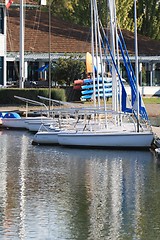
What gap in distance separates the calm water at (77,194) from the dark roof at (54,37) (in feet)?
104

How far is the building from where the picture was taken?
6462 centimetres

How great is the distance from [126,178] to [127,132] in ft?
20.8

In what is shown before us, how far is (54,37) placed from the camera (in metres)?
67.7

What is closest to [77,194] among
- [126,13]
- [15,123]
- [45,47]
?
[15,123]

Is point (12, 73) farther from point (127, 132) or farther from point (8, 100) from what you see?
point (127, 132)

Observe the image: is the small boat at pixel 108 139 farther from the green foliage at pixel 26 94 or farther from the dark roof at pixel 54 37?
the dark roof at pixel 54 37

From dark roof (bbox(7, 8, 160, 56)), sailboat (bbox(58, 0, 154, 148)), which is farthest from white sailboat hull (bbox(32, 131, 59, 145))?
dark roof (bbox(7, 8, 160, 56))

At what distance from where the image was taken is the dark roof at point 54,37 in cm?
6575

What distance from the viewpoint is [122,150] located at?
32938mm

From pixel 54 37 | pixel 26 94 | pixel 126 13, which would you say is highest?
pixel 126 13

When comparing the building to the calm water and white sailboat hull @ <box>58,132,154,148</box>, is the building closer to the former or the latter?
white sailboat hull @ <box>58,132,154,148</box>

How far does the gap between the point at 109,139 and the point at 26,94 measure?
16777 mm

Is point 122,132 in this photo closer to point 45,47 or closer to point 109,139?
point 109,139

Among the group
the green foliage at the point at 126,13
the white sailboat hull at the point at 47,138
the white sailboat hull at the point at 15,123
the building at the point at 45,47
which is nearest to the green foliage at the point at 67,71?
the building at the point at 45,47
